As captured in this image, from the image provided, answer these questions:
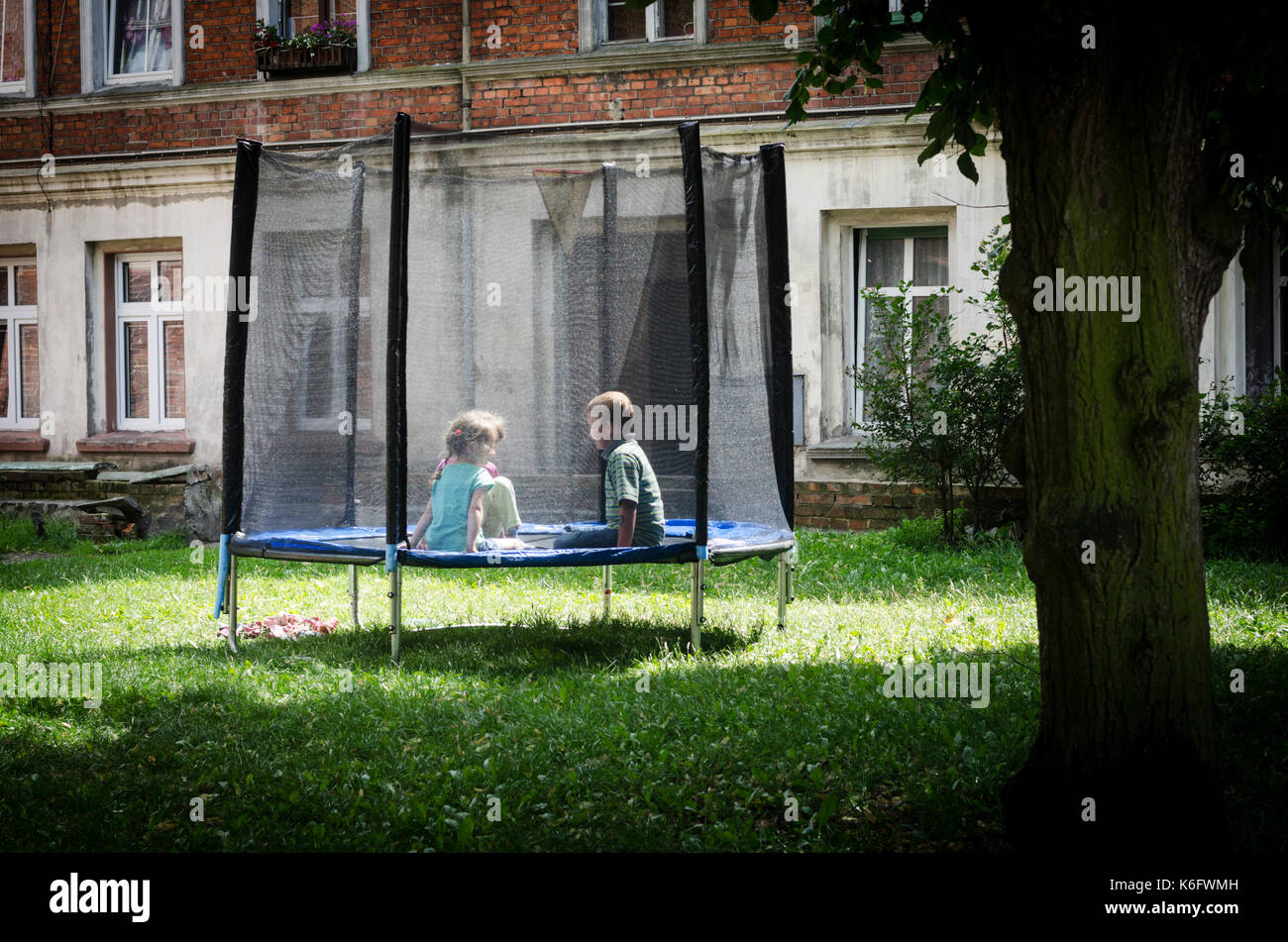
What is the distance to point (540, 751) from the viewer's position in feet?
15.4

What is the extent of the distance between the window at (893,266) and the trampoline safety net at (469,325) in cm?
568

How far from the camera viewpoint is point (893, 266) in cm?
1219

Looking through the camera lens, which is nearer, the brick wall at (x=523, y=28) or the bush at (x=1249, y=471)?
the bush at (x=1249, y=471)

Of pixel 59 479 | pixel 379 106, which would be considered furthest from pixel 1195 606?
pixel 59 479

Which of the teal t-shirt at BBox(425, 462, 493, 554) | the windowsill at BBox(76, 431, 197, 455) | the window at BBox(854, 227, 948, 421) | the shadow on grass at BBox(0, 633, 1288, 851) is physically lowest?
the shadow on grass at BBox(0, 633, 1288, 851)

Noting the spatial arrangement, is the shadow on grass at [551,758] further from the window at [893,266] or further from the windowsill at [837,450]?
the window at [893,266]

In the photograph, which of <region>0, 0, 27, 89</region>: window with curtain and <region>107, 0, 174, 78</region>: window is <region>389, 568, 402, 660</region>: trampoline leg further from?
<region>0, 0, 27, 89</region>: window with curtain

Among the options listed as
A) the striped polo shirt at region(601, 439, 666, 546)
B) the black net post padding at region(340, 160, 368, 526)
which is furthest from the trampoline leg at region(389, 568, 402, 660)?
the striped polo shirt at region(601, 439, 666, 546)

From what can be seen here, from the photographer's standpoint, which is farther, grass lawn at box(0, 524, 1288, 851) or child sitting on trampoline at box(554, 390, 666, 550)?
child sitting on trampoline at box(554, 390, 666, 550)

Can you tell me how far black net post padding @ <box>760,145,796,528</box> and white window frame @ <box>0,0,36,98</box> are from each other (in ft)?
38.1

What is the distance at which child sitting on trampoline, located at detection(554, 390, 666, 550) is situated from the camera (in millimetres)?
6195

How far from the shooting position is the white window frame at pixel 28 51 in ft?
47.0

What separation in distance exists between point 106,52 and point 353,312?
405 inches

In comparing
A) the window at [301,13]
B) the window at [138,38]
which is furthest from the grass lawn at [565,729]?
the window at [138,38]
